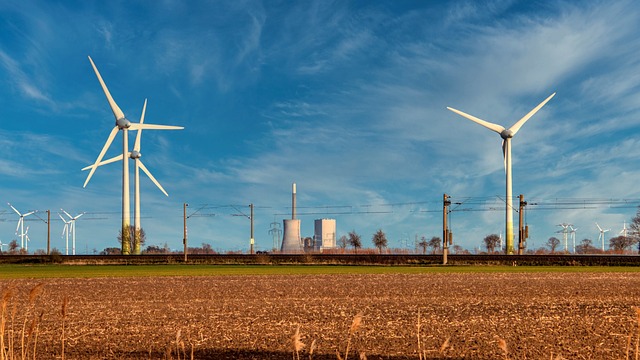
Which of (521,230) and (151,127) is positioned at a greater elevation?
(151,127)

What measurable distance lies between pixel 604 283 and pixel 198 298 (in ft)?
67.5

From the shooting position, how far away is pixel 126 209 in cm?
9519

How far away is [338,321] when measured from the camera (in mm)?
17719

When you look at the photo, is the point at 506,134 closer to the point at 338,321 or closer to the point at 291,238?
the point at 291,238

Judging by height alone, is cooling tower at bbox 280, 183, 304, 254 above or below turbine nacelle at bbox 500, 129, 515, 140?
below

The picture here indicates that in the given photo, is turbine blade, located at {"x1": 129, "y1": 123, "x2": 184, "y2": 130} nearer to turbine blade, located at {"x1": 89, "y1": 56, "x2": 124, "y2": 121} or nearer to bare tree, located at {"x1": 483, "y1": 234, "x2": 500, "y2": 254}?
turbine blade, located at {"x1": 89, "y1": 56, "x2": 124, "y2": 121}

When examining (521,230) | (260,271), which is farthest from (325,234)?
(260,271)

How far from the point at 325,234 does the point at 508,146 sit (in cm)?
5256

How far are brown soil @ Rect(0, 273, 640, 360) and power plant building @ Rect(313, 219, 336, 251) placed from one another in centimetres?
10095

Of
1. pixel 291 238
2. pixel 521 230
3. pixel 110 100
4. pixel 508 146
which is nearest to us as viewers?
pixel 521 230

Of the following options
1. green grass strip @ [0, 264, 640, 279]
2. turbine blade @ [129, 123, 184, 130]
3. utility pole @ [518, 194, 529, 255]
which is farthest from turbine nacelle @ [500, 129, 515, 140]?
turbine blade @ [129, 123, 184, 130]

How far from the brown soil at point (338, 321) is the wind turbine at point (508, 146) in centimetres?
5163

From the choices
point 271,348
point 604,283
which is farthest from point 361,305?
point 604,283

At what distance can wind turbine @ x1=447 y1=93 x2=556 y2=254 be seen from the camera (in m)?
81.0
